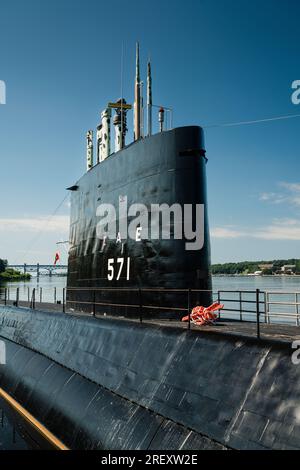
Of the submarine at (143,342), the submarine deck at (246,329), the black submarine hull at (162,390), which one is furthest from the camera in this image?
the submarine deck at (246,329)

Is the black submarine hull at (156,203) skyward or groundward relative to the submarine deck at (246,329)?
skyward

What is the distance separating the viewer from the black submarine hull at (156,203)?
8539 mm

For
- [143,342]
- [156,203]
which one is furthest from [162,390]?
[156,203]

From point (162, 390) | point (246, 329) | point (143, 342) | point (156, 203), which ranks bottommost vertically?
point (162, 390)

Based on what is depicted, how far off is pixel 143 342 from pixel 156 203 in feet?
9.33

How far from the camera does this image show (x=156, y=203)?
8.79 metres

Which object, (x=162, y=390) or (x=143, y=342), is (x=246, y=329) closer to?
(x=143, y=342)

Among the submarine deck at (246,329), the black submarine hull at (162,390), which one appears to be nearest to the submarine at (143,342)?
the black submarine hull at (162,390)

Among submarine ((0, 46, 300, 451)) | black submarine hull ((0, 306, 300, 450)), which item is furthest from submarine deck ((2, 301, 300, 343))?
black submarine hull ((0, 306, 300, 450))

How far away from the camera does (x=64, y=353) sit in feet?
33.2

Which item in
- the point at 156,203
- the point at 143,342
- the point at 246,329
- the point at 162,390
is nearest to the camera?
the point at 162,390

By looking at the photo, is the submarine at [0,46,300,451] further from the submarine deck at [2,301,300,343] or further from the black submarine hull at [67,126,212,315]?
the submarine deck at [2,301,300,343]

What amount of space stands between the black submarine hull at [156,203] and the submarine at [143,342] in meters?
0.02

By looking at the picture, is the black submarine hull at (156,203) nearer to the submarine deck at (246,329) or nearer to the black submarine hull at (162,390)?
the submarine deck at (246,329)
